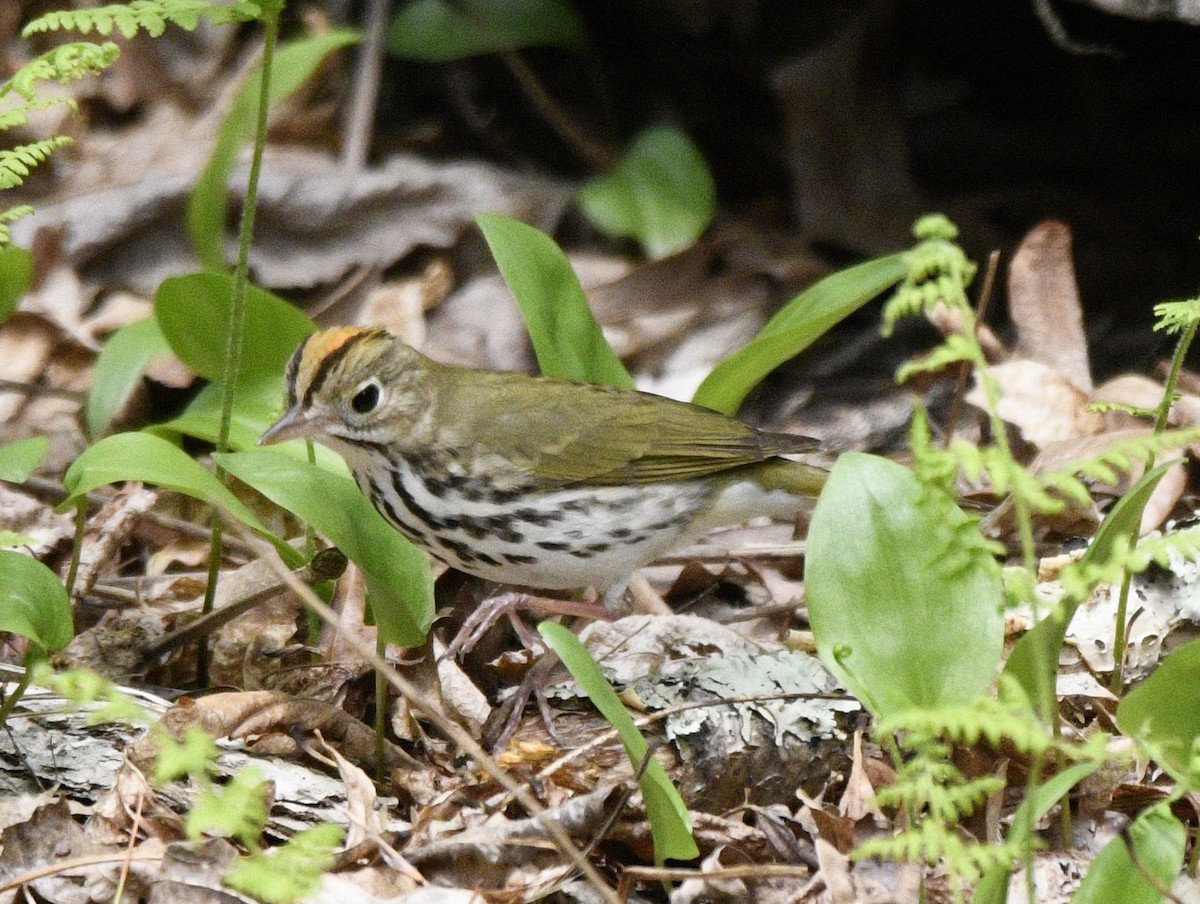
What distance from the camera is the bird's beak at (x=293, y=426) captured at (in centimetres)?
321

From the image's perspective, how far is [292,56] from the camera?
181 inches

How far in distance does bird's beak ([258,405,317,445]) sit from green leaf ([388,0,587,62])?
3032mm

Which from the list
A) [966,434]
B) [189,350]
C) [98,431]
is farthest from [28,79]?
[966,434]

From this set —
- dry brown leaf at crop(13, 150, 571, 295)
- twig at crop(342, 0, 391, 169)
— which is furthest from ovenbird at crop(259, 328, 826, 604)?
twig at crop(342, 0, 391, 169)

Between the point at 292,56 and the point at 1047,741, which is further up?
the point at 292,56

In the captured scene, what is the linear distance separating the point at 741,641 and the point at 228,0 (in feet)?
13.5

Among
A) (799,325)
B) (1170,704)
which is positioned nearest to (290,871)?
(1170,704)

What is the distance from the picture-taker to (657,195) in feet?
18.5

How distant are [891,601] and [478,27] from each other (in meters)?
4.20

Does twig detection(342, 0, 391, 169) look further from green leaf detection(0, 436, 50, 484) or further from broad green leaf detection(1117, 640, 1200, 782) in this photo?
broad green leaf detection(1117, 640, 1200, 782)

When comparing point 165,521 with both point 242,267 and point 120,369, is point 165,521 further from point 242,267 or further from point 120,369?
point 242,267

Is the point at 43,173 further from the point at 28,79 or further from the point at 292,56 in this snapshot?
the point at 28,79

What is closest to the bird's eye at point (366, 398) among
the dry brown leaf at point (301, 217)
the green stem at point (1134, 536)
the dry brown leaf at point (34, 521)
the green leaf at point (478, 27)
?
the dry brown leaf at point (34, 521)

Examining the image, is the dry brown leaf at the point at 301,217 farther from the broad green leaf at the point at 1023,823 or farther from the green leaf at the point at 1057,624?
the broad green leaf at the point at 1023,823
